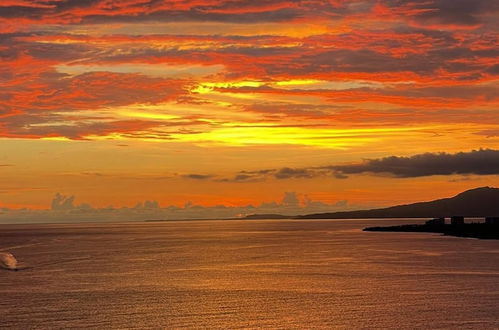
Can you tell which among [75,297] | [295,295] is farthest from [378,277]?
[75,297]

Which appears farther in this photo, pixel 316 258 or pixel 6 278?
pixel 316 258

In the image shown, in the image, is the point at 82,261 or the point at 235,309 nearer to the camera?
the point at 235,309

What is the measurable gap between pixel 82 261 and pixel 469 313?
258 ft

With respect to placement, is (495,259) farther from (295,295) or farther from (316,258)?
(295,295)

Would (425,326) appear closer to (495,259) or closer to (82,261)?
(495,259)

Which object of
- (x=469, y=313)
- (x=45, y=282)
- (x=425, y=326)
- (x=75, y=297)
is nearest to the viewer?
(x=425, y=326)

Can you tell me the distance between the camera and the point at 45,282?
83250mm

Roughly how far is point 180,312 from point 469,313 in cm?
2240

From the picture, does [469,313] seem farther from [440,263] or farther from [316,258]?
[316,258]

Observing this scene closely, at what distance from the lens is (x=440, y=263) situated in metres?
105

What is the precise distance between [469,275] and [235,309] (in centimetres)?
3832

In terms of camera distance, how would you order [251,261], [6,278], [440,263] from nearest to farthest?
[6,278] < [440,263] < [251,261]

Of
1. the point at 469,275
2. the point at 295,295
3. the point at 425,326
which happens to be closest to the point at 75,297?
the point at 295,295

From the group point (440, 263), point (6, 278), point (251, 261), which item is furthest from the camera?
point (251, 261)
